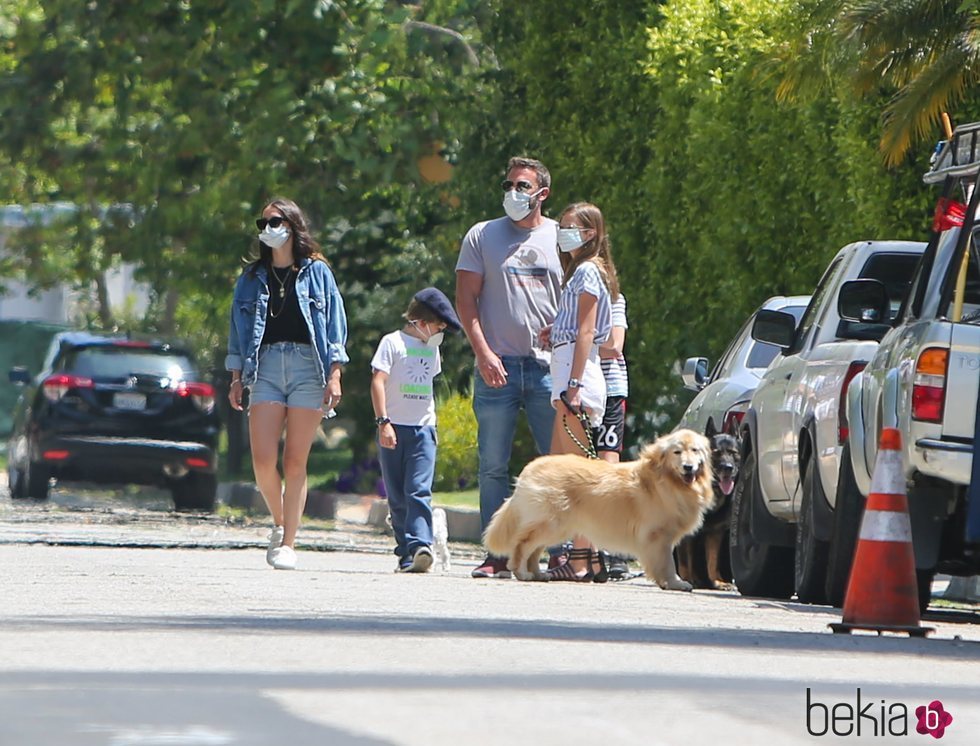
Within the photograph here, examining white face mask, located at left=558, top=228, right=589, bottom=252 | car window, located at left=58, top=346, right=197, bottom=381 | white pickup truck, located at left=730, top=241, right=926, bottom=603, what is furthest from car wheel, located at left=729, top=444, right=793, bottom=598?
car window, located at left=58, top=346, right=197, bottom=381

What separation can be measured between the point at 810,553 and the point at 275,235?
11.7 feet

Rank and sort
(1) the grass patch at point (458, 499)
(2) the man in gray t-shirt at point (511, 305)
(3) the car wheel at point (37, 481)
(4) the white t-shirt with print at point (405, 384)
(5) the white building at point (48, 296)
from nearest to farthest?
1. (2) the man in gray t-shirt at point (511, 305)
2. (4) the white t-shirt with print at point (405, 384)
3. (1) the grass patch at point (458, 499)
4. (3) the car wheel at point (37, 481)
5. (5) the white building at point (48, 296)

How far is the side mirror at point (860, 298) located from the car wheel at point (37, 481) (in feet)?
44.6

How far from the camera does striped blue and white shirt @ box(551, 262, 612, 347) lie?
43.0 ft

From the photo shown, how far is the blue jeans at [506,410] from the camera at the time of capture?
1345 centimetres

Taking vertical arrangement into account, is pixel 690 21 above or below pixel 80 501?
Result: above

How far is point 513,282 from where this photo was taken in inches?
531

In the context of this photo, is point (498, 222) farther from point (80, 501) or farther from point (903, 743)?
point (80, 501)

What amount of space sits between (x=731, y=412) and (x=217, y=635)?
280 inches

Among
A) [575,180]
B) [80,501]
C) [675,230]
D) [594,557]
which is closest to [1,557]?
A: [594,557]

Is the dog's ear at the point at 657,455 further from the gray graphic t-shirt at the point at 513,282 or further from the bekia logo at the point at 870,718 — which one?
the bekia logo at the point at 870,718

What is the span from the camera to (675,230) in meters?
20.0

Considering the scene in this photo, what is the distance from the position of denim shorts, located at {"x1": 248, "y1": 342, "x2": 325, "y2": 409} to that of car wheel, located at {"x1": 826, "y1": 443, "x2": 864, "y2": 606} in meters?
3.46

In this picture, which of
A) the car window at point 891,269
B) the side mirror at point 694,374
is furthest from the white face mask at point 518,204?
the side mirror at point 694,374
